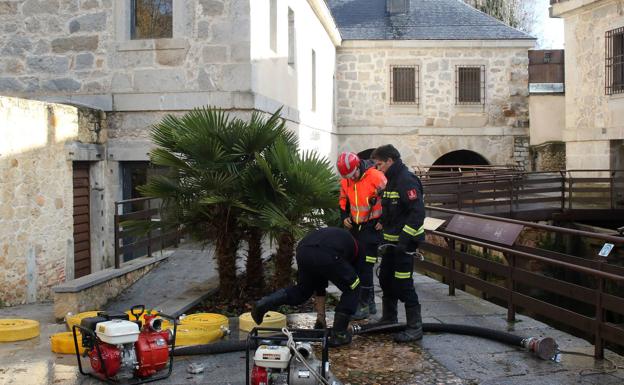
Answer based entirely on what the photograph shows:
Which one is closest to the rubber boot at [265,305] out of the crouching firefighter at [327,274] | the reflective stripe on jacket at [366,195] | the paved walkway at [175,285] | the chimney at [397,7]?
the crouching firefighter at [327,274]

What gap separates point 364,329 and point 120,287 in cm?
375

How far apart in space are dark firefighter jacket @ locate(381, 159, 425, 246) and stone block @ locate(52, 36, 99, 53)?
6.86 m

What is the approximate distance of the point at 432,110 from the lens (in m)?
26.4

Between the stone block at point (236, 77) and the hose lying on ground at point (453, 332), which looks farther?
the stone block at point (236, 77)

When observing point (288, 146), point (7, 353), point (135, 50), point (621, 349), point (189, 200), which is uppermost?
point (135, 50)

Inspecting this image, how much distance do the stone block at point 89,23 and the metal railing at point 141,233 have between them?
Result: 2833mm

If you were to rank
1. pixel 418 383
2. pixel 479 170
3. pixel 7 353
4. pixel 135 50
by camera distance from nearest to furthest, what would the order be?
pixel 418 383 < pixel 7 353 < pixel 135 50 < pixel 479 170

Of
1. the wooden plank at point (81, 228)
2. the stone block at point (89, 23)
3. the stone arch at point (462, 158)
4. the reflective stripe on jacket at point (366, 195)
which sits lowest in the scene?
the wooden plank at point (81, 228)

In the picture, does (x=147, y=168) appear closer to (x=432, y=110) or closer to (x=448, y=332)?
(x=448, y=332)

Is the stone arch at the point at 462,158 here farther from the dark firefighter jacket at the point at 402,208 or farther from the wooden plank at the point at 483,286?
the dark firefighter jacket at the point at 402,208

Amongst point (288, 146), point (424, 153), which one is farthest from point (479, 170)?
point (288, 146)

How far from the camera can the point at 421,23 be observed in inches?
1080

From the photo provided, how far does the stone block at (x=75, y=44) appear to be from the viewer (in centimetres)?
1214

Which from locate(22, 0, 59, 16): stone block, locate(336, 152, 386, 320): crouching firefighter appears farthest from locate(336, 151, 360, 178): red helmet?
locate(22, 0, 59, 16): stone block
